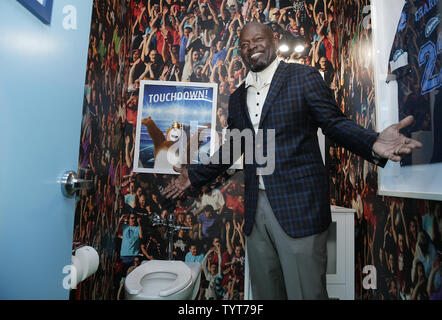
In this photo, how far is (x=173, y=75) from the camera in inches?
83.0

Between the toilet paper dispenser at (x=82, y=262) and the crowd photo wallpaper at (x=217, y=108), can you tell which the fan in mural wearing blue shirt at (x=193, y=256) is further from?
the toilet paper dispenser at (x=82, y=262)

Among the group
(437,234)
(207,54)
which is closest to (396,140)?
(437,234)

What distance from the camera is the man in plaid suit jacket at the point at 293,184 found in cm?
98

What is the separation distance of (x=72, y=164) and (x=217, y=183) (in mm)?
1353

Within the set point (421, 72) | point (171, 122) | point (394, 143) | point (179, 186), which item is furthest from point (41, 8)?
point (171, 122)

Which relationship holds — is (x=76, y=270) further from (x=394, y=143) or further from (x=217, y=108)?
(x=217, y=108)

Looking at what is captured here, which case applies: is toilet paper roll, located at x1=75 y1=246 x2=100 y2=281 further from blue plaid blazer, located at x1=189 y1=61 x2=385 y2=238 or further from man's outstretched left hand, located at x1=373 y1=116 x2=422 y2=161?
man's outstretched left hand, located at x1=373 y1=116 x2=422 y2=161

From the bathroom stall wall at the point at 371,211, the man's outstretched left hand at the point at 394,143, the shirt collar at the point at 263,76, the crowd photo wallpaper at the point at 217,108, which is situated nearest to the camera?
the man's outstretched left hand at the point at 394,143

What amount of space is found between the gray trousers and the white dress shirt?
34cm

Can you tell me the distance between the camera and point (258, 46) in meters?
1.25

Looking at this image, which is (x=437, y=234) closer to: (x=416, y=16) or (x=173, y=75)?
(x=416, y=16)

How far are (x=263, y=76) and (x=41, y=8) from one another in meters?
0.87

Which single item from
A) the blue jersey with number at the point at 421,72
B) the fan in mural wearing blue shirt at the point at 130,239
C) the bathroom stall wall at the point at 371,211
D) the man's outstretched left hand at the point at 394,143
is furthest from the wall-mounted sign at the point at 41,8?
the fan in mural wearing blue shirt at the point at 130,239

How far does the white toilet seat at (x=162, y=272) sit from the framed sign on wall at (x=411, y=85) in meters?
1.14
